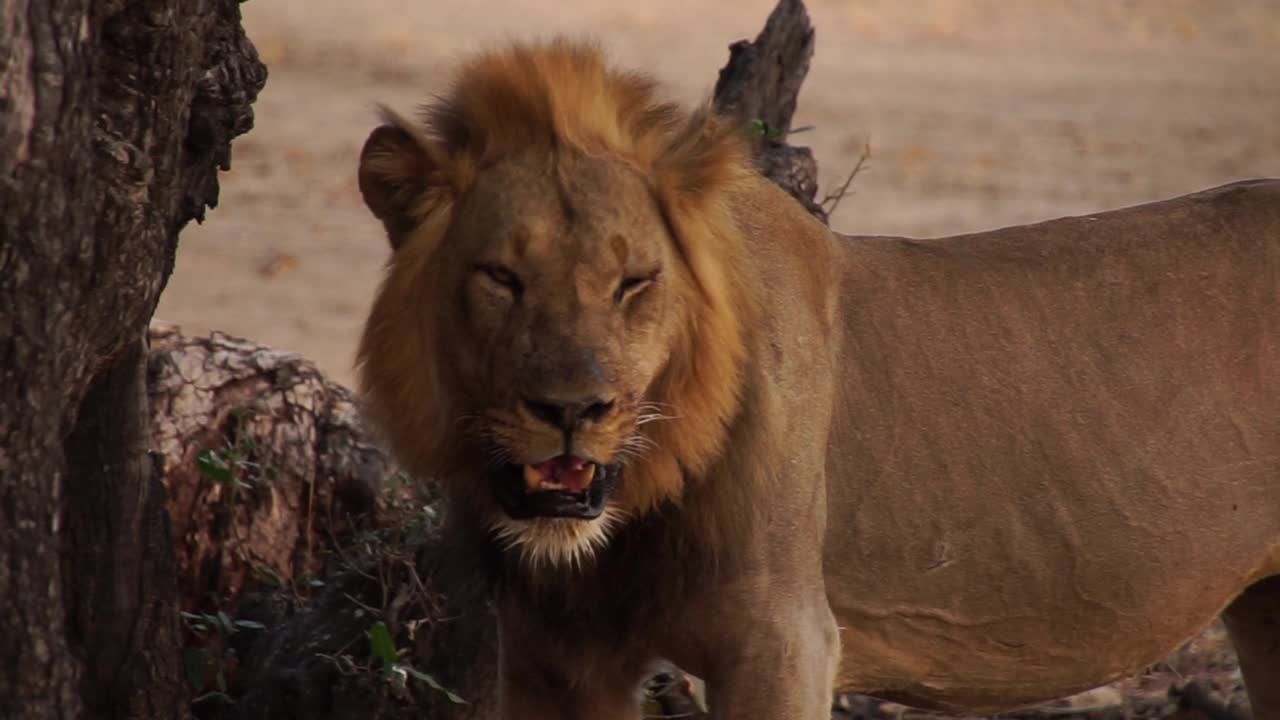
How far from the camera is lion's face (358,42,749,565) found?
2744mm

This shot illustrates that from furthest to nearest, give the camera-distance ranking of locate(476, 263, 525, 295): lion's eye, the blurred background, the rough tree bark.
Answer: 1. the blurred background
2. locate(476, 263, 525, 295): lion's eye
3. the rough tree bark

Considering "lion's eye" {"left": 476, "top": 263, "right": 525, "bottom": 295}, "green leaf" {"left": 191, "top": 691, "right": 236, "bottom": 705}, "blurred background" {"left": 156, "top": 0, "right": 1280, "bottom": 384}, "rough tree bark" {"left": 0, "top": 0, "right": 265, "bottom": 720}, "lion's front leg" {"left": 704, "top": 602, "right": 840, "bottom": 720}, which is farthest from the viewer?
"blurred background" {"left": 156, "top": 0, "right": 1280, "bottom": 384}

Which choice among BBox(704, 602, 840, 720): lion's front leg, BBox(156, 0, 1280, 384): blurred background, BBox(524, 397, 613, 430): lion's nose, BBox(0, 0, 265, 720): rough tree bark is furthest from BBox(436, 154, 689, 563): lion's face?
BBox(156, 0, 1280, 384): blurred background

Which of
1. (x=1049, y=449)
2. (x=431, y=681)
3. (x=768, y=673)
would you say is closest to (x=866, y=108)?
(x=1049, y=449)

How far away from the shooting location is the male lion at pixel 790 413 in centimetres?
281

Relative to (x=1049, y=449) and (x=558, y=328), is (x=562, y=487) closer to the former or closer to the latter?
(x=558, y=328)

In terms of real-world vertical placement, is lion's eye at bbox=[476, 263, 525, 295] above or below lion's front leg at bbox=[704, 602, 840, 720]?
above

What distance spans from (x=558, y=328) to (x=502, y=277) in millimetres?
129

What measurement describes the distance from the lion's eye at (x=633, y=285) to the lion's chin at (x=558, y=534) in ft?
1.00

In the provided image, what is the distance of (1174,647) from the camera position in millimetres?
3652

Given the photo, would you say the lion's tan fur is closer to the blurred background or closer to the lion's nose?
the lion's nose

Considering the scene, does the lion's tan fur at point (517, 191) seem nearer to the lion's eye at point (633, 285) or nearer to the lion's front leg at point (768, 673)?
the lion's eye at point (633, 285)

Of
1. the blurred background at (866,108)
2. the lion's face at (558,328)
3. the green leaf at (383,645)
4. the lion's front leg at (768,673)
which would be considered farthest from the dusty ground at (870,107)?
the lion's face at (558,328)

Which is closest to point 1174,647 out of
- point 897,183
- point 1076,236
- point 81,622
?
point 1076,236
